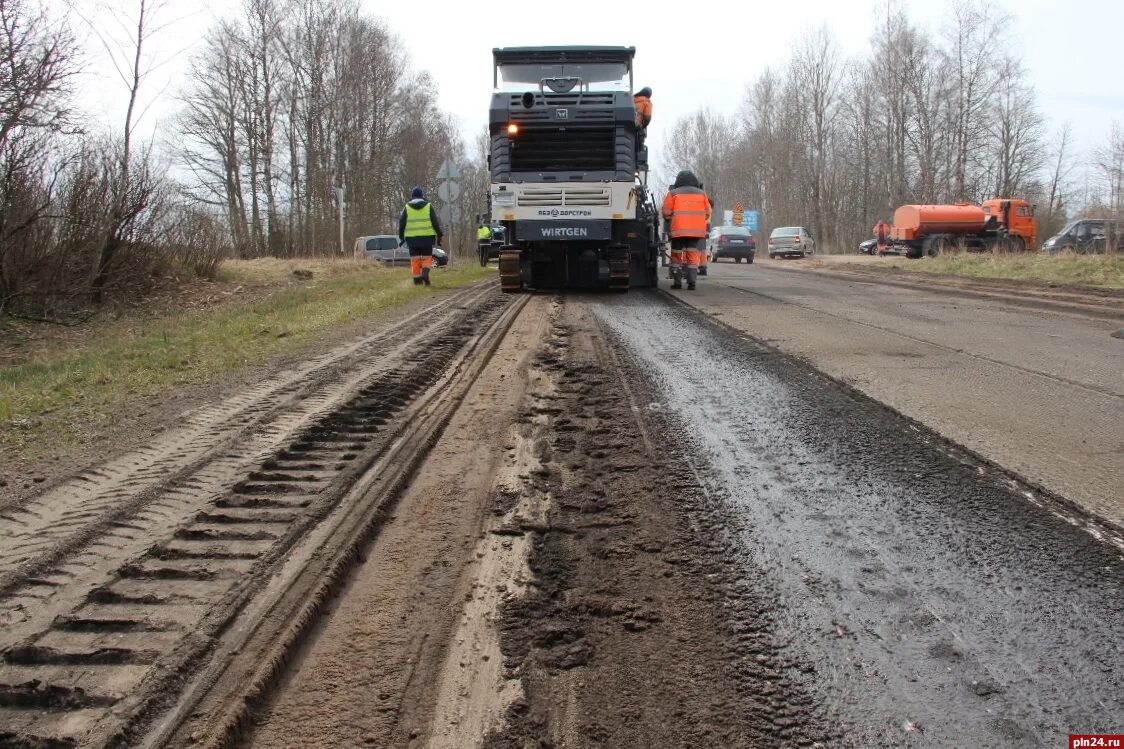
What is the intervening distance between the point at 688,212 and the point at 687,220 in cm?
14

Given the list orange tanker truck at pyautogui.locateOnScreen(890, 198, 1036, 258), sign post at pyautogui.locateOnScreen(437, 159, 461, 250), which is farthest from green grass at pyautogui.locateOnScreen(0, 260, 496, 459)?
orange tanker truck at pyautogui.locateOnScreen(890, 198, 1036, 258)

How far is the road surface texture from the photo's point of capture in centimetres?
214

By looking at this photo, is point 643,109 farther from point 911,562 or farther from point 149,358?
point 911,562

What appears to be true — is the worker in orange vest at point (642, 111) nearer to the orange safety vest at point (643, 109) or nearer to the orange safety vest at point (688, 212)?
the orange safety vest at point (643, 109)

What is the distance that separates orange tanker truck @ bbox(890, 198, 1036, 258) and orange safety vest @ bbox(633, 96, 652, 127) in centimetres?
2110

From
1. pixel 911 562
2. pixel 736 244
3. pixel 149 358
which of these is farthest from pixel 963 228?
pixel 911 562

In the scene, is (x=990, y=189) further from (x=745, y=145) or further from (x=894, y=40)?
(x=745, y=145)

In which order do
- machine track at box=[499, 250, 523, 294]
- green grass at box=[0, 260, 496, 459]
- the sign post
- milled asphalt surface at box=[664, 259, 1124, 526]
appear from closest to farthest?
milled asphalt surface at box=[664, 259, 1124, 526]
green grass at box=[0, 260, 496, 459]
machine track at box=[499, 250, 523, 294]
the sign post

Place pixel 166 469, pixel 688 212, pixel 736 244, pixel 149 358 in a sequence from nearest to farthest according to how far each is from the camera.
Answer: pixel 166 469 → pixel 149 358 → pixel 688 212 → pixel 736 244

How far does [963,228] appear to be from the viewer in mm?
32719

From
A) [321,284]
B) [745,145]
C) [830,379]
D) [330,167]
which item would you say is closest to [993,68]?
[745,145]

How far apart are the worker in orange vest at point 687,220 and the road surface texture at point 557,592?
31.1 ft

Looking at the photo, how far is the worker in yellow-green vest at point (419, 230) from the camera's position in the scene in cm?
1647

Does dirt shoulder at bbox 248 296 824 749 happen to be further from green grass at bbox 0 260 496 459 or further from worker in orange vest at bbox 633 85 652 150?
worker in orange vest at bbox 633 85 652 150
